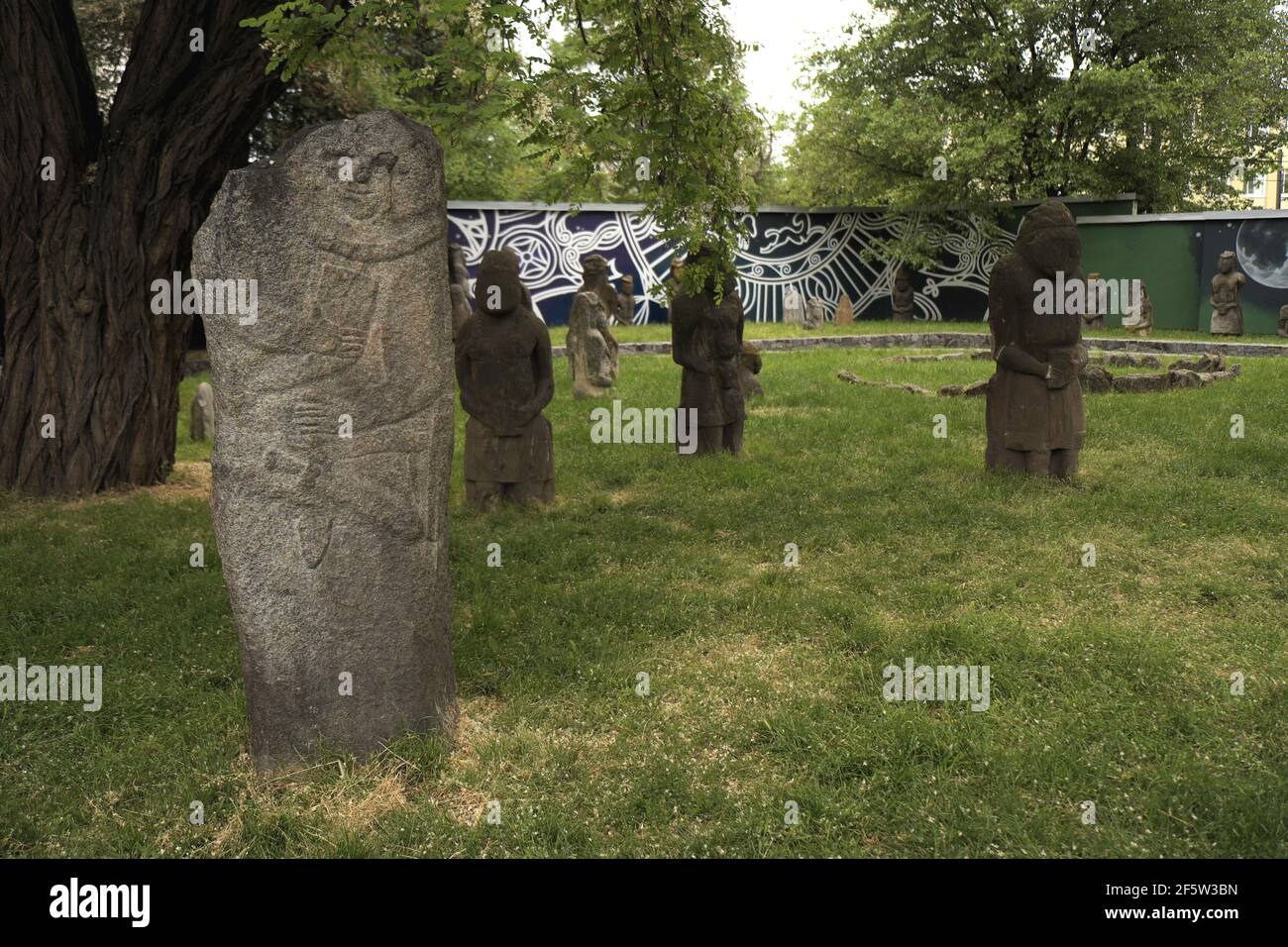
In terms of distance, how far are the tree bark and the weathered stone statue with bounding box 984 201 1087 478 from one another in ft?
21.6

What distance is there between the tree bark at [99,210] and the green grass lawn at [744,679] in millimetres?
801

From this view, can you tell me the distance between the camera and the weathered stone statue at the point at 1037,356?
871 cm

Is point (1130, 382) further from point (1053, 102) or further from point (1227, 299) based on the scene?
point (1053, 102)

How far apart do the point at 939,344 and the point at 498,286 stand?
17.3m

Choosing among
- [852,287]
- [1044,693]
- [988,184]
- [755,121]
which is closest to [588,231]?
[852,287]

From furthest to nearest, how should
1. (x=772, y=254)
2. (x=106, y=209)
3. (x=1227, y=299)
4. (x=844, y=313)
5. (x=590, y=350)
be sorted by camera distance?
(x=772, y=254) < (x=844, y=313) < (x=1227, y=299) < (x=590, y=350) < (x=106, y=209)

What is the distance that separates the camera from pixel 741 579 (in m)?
6.97

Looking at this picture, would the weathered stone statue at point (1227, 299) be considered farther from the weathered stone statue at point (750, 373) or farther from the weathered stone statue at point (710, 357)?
the weathered stone statue at point (710, 357)

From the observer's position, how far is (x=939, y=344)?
944 inches

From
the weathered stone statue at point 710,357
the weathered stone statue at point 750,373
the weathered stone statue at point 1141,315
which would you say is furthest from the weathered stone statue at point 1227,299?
the weathered stone statue at point 710,357

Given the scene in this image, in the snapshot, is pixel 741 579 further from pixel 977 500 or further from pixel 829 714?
pixel 977 500

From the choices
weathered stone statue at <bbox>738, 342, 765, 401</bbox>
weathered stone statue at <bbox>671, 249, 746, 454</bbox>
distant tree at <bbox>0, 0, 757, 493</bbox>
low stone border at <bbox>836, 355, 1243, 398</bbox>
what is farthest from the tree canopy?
low stone border at <bbox>836, 355, 1243, 398</bbox>

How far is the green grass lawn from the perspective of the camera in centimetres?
404

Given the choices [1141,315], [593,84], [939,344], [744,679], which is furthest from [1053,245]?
[1141,315]
